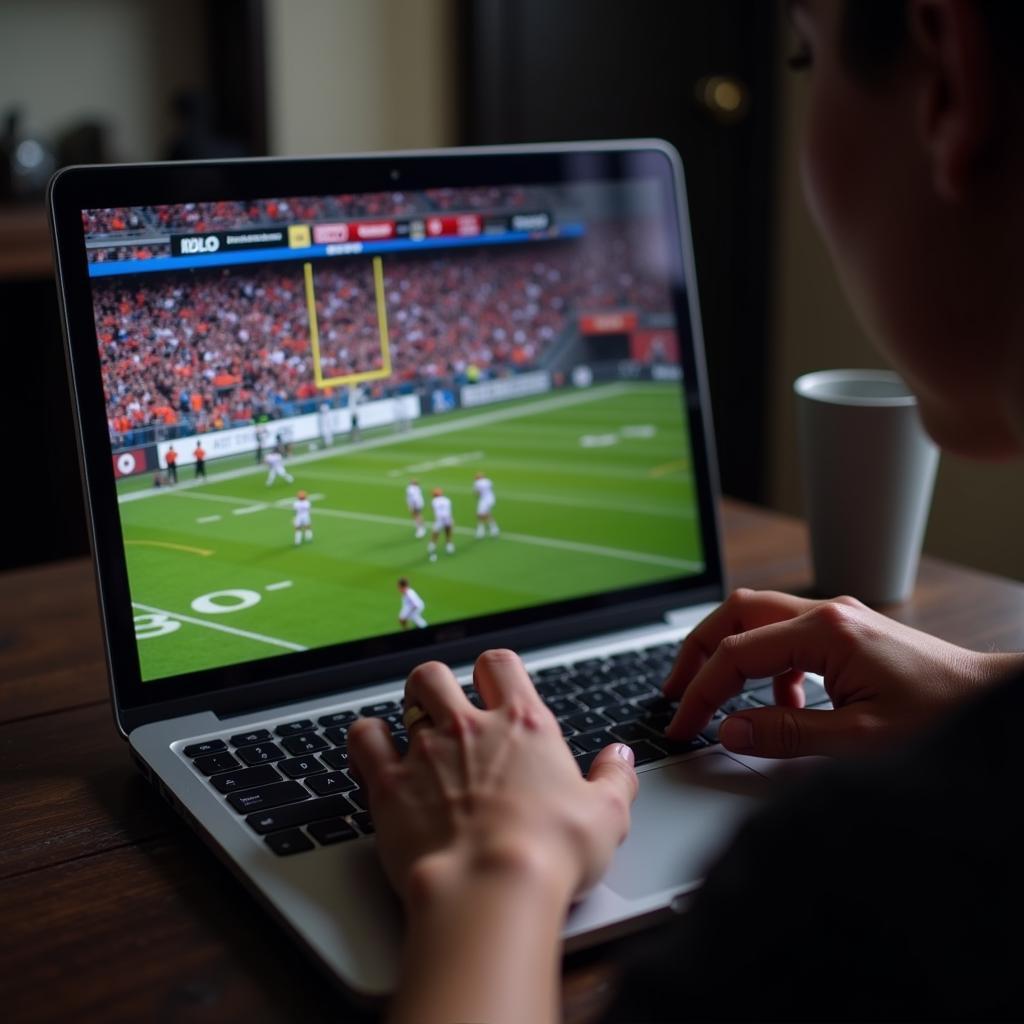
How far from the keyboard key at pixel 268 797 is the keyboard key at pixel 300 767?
2cm

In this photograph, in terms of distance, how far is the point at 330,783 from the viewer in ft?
2.68

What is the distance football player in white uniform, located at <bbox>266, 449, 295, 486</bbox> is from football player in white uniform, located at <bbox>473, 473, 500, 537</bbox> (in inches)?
7.1

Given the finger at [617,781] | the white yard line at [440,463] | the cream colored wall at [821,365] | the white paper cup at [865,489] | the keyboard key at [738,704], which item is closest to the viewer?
the finger at [617,781]

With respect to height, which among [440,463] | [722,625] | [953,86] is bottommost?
[722,625]

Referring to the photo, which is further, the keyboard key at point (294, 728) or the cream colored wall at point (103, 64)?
the cream colored wall at point (103, 64)

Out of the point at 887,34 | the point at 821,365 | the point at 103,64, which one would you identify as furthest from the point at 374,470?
the point at 103,64

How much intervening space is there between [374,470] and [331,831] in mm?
350

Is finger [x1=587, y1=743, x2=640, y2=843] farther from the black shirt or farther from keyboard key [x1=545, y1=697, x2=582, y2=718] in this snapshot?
the black shirt

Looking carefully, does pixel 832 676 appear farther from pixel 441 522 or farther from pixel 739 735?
pixel 441 522

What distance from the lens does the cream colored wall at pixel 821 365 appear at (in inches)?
105

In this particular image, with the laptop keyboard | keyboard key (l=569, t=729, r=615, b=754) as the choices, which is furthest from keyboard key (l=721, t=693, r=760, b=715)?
keyboard key (l=569, t=729, r=615, b=754)

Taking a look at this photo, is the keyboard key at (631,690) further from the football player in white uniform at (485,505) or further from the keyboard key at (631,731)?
the football player in white uniform at (485,505)

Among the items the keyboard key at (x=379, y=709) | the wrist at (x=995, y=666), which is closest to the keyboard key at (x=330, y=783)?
the keyboard key at (x=379, y=709)

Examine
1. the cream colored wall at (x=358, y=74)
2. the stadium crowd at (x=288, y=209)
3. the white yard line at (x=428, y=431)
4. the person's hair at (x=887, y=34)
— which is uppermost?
the cream colored wall at (x=358, y=74)
